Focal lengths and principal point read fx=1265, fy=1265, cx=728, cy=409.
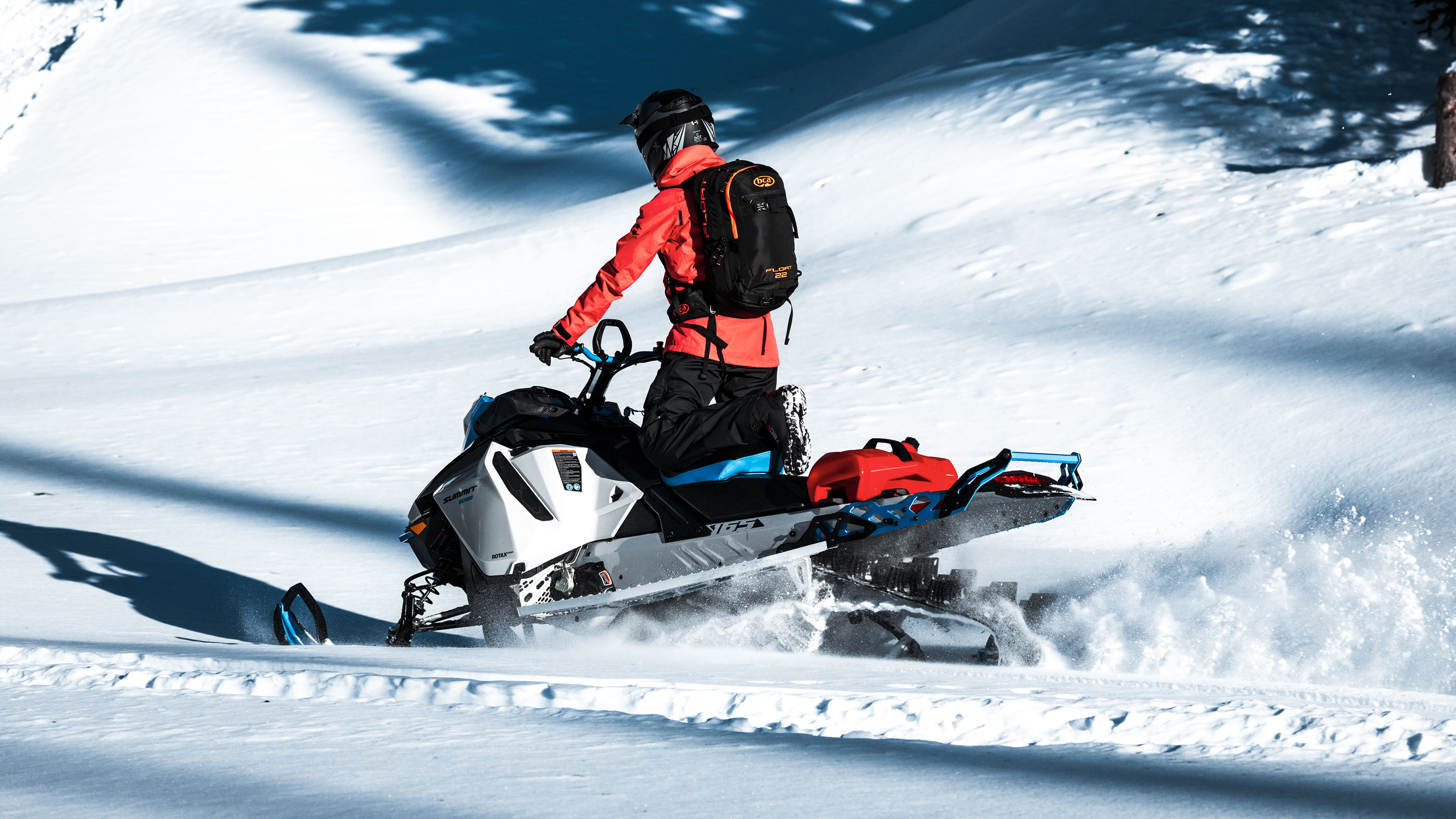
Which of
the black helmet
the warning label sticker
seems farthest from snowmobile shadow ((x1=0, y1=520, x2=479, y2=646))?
the black helmet

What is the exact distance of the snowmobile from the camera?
361 centimetres

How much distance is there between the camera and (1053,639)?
3758mm

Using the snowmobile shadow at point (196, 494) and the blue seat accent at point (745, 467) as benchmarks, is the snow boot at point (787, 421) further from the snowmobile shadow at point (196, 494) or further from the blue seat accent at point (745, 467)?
the snowmobile shadow at point (196, 494)

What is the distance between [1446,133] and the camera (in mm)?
8633

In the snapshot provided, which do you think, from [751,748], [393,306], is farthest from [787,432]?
[393,306]

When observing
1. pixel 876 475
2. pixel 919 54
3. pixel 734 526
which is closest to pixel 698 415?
pixel 734 526

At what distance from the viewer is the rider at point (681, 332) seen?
3879 millimetres

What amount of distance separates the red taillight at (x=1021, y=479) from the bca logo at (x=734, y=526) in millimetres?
731

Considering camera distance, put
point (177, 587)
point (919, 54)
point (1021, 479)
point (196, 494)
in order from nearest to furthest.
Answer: point (1021, 479) < point (177, 587) < point (196, 494) < point (919, 54)

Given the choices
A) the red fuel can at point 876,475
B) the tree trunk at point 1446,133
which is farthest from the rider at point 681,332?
the tree trunk at point 1446,133

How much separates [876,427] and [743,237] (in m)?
3.24

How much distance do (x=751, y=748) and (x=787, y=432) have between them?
1.42 m

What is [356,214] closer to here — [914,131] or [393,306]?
[393,306]

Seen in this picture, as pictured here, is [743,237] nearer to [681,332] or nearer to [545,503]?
[681,332]
